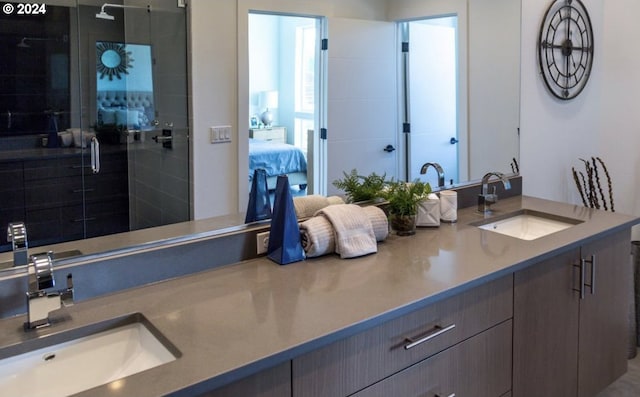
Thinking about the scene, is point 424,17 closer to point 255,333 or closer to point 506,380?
point 506,380

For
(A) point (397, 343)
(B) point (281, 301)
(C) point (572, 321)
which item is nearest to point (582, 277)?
(C) point (572, 321)

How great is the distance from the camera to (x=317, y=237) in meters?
1.96

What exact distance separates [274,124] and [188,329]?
0.67 m

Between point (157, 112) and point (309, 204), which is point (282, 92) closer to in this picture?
point (157, 112)

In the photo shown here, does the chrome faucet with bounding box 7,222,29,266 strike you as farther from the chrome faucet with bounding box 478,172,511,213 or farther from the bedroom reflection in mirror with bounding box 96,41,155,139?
the chrome faucet with bounding box 478,172,511,213

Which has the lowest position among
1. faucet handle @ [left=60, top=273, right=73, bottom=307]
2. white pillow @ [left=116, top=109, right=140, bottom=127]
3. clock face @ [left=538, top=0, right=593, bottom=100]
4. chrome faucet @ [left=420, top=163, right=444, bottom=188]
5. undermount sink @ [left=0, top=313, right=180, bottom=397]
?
undermount sink @ [left=0, top=313, right=180, bottom=397]

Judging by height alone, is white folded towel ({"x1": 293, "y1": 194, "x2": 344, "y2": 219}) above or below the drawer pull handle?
above

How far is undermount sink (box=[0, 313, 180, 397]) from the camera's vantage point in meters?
1.35

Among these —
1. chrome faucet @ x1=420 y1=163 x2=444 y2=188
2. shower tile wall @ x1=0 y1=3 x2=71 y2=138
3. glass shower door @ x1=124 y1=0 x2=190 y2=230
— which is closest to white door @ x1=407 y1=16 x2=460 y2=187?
chrome faucet @ x1=420 y1=163 x2=444 y2=188

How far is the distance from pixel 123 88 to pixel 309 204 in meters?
0.85

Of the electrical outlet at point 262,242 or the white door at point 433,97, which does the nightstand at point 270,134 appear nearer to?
the electrical outlet at point 262,242

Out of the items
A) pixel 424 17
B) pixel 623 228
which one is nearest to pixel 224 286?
pixel 424 17

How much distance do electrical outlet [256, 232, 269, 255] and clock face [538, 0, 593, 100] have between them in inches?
81.8

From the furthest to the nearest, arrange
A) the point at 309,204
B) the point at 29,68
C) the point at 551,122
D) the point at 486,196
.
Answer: the point at 551,122
the point at 486,196
the point at 309,204
the point at 29,68
